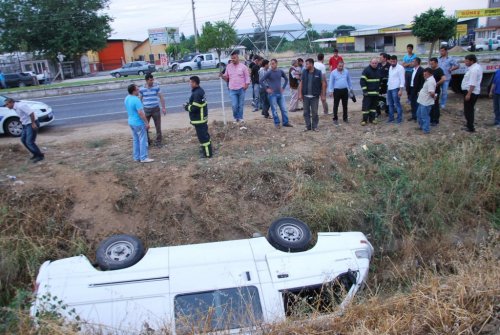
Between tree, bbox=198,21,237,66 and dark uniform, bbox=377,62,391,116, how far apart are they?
92.7 feet

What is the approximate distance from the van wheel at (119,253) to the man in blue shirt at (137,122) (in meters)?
2.81

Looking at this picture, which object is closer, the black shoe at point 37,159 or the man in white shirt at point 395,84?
the black shoe at point 37,159

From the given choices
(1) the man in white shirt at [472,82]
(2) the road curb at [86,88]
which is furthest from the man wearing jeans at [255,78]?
(2) the road curb at [86,88]

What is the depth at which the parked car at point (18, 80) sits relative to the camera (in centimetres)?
3216

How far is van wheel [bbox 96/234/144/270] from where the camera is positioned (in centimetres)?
538

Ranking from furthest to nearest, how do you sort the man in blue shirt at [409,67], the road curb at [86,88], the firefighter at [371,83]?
the road curb at [86,88]
the man in blue shirt at [409,67]
the firefighter at [371,83]

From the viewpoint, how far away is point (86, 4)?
41.2 meters

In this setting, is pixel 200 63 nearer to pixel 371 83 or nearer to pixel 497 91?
pixel 371 83

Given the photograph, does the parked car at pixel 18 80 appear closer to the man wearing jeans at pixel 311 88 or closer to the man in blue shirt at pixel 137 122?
the man in blue shirt at pixel 137 122

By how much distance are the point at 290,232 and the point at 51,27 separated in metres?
42.1

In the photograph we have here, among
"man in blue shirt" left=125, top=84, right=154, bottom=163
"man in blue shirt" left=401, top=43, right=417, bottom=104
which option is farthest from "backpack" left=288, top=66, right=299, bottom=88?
"man in blue shirt" left=125, top=84, right=154, bottom=163

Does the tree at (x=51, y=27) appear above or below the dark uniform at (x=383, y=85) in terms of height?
above

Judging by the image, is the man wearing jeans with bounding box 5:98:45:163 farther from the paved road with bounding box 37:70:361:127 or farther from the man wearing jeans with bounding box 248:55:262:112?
the man wearing jeans with bounding box 248:55:262:112

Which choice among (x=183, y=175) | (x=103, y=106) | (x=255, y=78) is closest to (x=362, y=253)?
(x=183, y=175)
